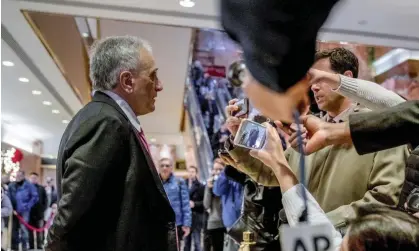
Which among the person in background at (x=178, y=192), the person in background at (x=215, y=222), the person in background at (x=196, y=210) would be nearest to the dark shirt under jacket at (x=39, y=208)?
the person in background at (x=196, y=210)

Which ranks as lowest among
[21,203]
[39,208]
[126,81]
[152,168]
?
[39,208]

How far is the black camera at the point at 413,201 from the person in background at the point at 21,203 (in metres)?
7.24

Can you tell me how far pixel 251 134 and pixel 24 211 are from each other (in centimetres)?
742

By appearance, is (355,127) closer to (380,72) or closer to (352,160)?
(352,160)

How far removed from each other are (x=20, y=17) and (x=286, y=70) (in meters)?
4.60

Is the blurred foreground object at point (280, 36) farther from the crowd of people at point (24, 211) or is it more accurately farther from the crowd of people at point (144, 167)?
the crowd of people at point (24, 211)

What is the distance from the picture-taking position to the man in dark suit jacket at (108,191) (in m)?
1.23

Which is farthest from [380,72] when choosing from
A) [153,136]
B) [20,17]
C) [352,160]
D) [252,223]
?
[153,136]

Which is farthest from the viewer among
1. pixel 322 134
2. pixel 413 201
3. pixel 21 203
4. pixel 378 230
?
pixel 21 203

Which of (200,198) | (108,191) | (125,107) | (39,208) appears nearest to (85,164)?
(108,191)

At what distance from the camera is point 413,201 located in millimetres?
880

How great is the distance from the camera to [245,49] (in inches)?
17.3

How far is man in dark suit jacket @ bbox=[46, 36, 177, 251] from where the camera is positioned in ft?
4.03

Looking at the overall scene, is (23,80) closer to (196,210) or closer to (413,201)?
(196,210)
